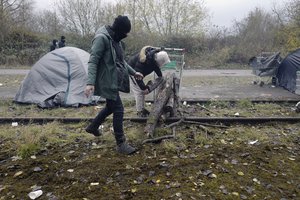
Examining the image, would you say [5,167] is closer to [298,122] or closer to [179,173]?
[179,173]

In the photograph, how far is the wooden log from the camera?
16.9 feet

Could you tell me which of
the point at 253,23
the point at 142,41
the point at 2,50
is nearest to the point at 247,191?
the point at 142,41

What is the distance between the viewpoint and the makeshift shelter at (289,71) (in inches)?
416

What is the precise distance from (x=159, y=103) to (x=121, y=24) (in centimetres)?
204

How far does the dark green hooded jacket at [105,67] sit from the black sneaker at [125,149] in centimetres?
77

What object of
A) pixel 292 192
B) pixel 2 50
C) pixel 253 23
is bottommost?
pixel 292 192

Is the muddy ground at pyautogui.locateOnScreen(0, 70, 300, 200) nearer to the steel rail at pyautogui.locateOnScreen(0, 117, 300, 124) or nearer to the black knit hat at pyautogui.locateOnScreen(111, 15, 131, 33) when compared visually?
the steel rail at pyautogui.locateOnScreen(0, 117, 300, 124)

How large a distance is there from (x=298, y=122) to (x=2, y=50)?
22785mm

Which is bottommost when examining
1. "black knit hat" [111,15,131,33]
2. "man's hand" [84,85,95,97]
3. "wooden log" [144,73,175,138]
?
"wooden log" [144,73,175,138]

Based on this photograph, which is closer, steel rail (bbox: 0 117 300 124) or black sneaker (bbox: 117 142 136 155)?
black sneaker (bbox: 117 142 136 155)

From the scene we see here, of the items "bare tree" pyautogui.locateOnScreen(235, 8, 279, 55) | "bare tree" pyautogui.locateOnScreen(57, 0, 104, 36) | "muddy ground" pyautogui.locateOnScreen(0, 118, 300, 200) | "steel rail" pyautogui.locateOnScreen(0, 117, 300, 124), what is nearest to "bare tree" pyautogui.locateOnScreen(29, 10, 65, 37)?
"bare tree" pyautogui.locateOnScreen(57, 0, 104, 36)

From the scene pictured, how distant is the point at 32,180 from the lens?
357 cm

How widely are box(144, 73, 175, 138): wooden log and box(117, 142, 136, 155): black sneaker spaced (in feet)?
2.15

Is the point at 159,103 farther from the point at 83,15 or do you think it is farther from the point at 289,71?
the point at 83,15
